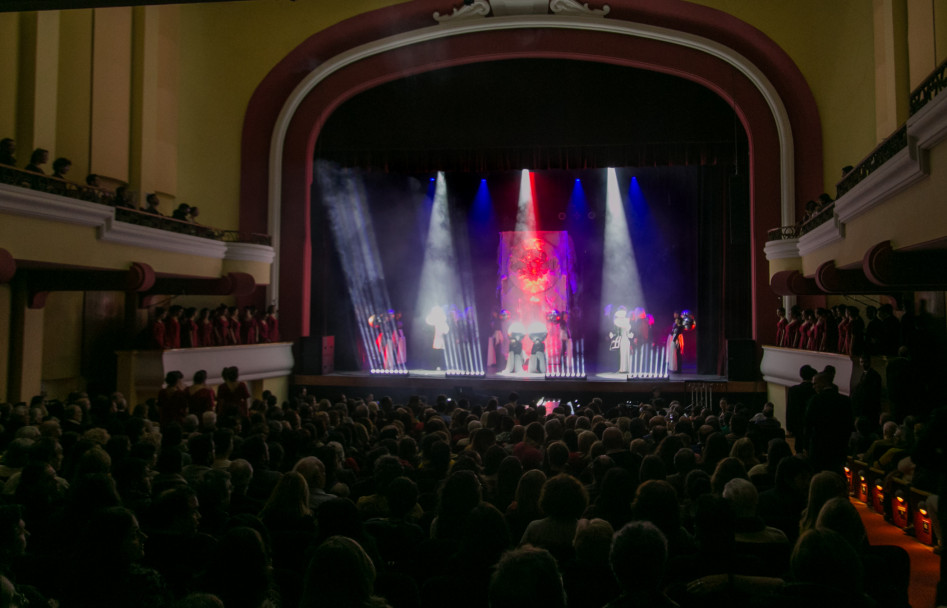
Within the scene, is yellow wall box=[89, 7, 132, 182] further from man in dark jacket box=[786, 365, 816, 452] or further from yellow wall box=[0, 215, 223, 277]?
man in dark jacket box=[786, 365, 816, 452]

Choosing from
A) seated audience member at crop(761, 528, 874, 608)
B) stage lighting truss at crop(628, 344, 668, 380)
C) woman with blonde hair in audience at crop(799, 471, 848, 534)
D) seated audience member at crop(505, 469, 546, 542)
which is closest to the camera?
seated audience member at crop(761, 528, 874, 608)

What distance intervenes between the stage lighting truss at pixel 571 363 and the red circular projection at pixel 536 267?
165 cm

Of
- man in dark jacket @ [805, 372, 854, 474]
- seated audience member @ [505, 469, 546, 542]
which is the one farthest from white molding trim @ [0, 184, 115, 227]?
man in dark jacket @ [805, 372, 854, 474]

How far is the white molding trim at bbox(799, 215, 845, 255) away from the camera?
811 centimetres

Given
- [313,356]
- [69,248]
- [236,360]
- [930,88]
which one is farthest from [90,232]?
[930,88]

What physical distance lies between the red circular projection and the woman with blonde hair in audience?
46.2ft

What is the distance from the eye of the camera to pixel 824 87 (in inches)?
536

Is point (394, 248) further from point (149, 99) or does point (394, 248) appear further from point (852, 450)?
point (852, 450)

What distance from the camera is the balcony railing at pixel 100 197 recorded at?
8141 mm

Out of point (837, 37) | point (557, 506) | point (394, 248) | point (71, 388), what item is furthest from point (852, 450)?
point (394, 248)

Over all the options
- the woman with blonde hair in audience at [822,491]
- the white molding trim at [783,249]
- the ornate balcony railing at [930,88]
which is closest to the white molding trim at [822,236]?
the white molding trim at [783,249]

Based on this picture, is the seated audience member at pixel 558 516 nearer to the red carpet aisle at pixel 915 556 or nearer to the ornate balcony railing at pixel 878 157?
the red carpet aisle at pixel 915 556

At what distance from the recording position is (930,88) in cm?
499

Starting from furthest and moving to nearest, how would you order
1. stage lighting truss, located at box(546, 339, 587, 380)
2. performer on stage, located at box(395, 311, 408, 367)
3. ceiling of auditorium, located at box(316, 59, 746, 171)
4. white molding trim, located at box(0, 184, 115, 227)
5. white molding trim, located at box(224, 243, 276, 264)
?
performer on stage, located at box(395, 311, 408, 367)
stage lighting truss, located at box(546, 339, 587, 380)
ceiling of auditorium, located at box(316, 59, 746, 171)
white molding trim, located at box(224, 243, 276, 264)
white molding trim, located at box(0, 184, 115, 227)
